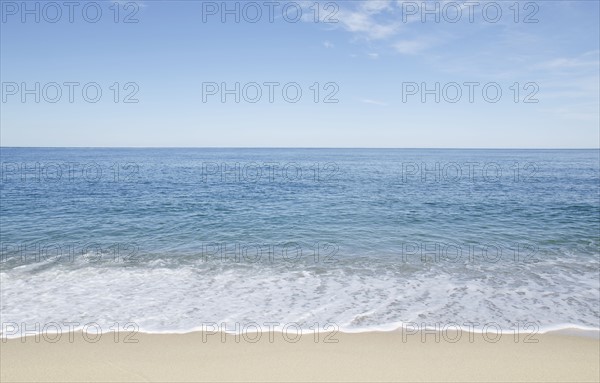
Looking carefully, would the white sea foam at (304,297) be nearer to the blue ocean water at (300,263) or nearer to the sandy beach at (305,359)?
the blue ocean water at (300,263)

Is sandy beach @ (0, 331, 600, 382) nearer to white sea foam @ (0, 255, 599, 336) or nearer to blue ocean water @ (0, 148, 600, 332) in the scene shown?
white sea foam @ (0, 255, 599, 336)

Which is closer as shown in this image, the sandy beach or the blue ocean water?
the sandy beach

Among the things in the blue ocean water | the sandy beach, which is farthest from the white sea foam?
the sandy beach

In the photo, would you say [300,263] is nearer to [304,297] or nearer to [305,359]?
[304,297]

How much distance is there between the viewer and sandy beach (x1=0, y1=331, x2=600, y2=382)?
589cm

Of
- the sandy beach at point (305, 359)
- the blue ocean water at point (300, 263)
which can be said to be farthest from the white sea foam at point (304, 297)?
the sandy beach at point (305, 359)

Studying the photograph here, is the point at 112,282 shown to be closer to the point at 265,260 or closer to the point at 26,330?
the point at 26,330

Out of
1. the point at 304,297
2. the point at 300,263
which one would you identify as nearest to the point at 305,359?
the point at 304,297

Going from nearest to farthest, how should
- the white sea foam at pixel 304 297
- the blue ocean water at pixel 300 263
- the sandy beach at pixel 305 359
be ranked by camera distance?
the sandy beach at pixel 305 359 < the white sea foam at pixel 304 297 < the blue ocean water at pixel 300 263

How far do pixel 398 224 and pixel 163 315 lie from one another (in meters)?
13.8

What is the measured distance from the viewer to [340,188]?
117 ft

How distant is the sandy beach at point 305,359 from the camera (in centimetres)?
589

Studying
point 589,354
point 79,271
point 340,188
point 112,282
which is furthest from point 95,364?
point 340,188

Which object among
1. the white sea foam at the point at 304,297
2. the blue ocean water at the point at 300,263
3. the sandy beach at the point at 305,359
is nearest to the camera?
the sandy beach at the point at 305,359
